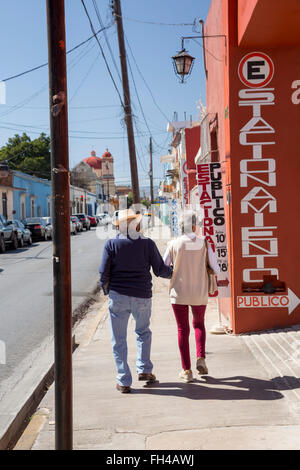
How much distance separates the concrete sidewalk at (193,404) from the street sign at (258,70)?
3460 millimetres

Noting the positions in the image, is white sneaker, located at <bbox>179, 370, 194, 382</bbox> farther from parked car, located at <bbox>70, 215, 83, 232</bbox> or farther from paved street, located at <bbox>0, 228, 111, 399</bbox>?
parked car, located at <bbox>70, 215, 83, 232</bbox>

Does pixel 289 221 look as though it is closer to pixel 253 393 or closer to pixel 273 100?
pixel 273 100

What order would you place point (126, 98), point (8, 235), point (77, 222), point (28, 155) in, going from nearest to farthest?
point (126, 98) < point (8, 235) < point (77, 222) < point (28, 155)

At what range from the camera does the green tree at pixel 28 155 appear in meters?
64.4

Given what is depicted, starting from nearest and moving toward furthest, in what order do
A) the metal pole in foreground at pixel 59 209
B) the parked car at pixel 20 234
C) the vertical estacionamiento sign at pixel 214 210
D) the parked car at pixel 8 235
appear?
the metal pole in foreground at pixel 59 209 → the vertical estacionamiento sign at pixel 214 210 → the parked car at pixel 8 235 → the parked car at pixel 20 234

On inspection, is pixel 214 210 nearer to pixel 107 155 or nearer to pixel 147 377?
pixel 147 377

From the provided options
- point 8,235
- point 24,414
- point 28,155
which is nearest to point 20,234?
point 8,235

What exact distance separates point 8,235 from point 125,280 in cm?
2184

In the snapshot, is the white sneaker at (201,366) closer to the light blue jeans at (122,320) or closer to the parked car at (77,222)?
the light blue jeans at (122,320)

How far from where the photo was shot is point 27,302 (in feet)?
36.1

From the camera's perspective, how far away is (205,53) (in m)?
10.3

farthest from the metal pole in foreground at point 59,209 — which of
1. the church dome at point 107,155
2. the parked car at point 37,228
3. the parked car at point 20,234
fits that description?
the church dome at point 107,155
